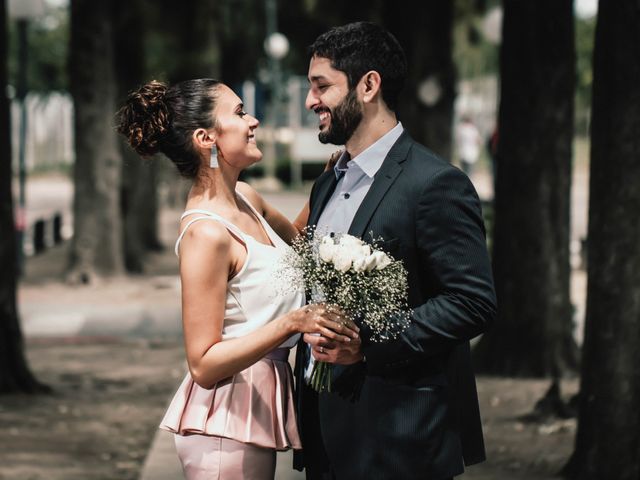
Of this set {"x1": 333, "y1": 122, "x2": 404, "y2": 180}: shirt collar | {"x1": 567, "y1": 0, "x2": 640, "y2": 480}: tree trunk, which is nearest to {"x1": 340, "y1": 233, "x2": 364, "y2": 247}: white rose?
{"x1": 333, "y1": 122, "x2": 404, "y2": 180}: shirt collar

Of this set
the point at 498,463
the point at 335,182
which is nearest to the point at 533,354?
the point at 498,463

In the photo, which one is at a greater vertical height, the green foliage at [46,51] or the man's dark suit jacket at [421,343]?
A: the man's dark suit jacket at [421,343]

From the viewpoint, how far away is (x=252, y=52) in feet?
118

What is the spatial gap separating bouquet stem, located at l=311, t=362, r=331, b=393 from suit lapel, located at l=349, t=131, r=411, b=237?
0.42 metres

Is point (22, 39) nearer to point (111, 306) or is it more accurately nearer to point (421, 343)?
point (111, 306)

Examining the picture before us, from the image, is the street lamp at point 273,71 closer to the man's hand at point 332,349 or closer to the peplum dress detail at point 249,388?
the peplum dress detail at point 249,388

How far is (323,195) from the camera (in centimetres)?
445

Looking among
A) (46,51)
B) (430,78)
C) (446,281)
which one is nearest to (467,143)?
(430,78)

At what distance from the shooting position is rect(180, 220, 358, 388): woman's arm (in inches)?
160

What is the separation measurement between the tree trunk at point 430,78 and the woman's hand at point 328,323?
46.9 ft

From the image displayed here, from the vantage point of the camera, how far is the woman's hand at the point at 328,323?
3830mm

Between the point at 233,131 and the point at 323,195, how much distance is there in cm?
38

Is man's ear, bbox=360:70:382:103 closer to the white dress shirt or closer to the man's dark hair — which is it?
the man's dark hair

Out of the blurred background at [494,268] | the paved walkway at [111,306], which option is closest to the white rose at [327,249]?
the blurred background at [494,268]
